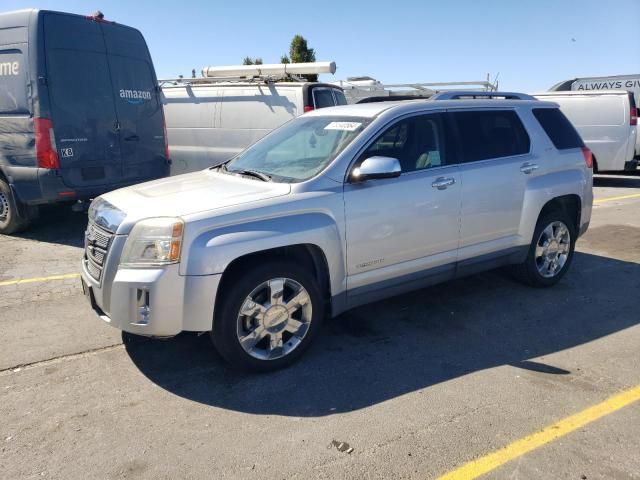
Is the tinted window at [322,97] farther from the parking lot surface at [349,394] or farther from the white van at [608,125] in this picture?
the white van at [608,125]

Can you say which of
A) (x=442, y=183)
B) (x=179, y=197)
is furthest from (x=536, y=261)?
(x=179, y=197)

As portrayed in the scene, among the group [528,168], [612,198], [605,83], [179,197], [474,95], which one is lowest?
[612,198]

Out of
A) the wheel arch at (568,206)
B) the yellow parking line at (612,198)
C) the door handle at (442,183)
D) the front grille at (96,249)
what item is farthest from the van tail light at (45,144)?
the yellow parking line at (612,198)

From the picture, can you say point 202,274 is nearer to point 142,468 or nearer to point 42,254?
point 142,468

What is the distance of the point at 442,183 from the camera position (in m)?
4.28

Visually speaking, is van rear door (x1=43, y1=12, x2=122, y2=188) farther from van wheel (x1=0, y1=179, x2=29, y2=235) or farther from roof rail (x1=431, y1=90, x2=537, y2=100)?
roof rail (x1=431, y1=90, x2=537, y2=100)

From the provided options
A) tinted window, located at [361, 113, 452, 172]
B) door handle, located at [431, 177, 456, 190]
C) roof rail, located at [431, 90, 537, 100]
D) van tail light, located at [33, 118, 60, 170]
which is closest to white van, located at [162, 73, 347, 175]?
van tail light, located at [33, 118, 60, 170]

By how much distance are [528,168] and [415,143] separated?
4.22 feet

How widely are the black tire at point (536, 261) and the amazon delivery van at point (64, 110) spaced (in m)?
5.45

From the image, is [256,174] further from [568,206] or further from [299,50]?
[299,50]

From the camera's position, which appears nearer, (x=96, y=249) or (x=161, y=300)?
(x=161, y=300)

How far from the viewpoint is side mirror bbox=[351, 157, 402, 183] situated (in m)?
3.75

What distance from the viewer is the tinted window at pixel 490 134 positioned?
4602 millimetres

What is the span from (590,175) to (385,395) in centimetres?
361
